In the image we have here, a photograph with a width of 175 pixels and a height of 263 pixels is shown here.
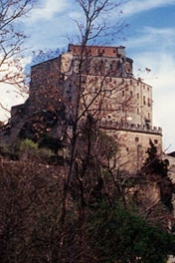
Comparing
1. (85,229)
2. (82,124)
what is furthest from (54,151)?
(85,229)

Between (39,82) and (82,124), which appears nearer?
(39,82)

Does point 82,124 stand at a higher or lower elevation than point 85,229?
higher

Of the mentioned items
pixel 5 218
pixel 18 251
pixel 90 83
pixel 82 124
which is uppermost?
pixel 90 83

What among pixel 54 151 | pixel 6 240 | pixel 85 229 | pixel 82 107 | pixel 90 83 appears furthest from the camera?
pixel 54 151

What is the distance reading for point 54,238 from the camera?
7691 mm

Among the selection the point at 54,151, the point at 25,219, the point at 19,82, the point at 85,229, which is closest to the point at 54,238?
the point at 25,219

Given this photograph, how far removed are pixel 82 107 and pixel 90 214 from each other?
2.46 meters

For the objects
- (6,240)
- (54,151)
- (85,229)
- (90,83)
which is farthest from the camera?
(54,151)

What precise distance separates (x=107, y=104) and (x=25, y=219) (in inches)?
154

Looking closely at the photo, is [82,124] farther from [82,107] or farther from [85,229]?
[85,229]

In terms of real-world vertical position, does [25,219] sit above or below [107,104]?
below

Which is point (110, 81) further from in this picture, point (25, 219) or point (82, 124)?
point (25, 219)

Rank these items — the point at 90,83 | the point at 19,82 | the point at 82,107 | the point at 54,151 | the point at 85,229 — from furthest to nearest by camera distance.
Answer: the point at 54,151 → the point at 82,107 → the point at 90,83 → the point at 19,82 → the point at 85,229

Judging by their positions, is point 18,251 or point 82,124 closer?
point 18,251
